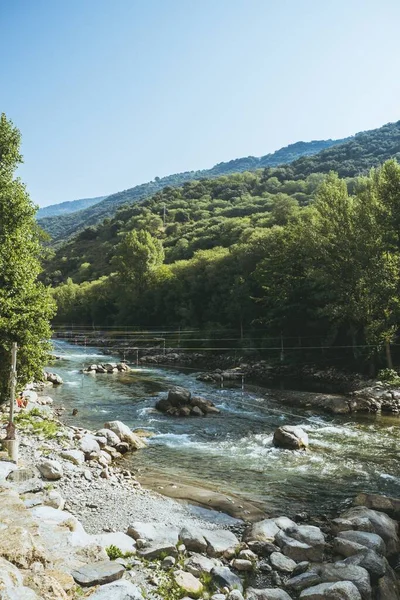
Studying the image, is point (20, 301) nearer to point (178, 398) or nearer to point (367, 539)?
point (178, 398)

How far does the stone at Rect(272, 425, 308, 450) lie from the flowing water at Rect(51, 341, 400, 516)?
404 millimetres

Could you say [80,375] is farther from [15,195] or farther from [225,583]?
[225,583]

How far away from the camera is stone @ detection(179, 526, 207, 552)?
8.84 m

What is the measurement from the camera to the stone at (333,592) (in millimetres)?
7171

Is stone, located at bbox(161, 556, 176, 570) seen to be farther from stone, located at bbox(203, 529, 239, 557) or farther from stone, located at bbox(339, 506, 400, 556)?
stone, located at bbox(339, 506, 400, 556)

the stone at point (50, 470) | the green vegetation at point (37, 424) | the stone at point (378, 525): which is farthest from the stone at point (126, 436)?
the stone at point (378, 525)

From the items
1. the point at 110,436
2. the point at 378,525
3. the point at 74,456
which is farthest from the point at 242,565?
the point at 110,436

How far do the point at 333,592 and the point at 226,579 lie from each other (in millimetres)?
1848

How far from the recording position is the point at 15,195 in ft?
60.1

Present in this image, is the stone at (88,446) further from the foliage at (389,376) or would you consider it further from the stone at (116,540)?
the foliage at (389,376)

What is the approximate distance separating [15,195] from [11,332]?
650 cm

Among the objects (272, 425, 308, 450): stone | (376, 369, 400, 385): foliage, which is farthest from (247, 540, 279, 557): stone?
(376, 369, 400, 385): foliage

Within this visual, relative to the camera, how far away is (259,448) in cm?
1750

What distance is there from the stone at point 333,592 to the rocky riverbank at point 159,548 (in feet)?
0.06
